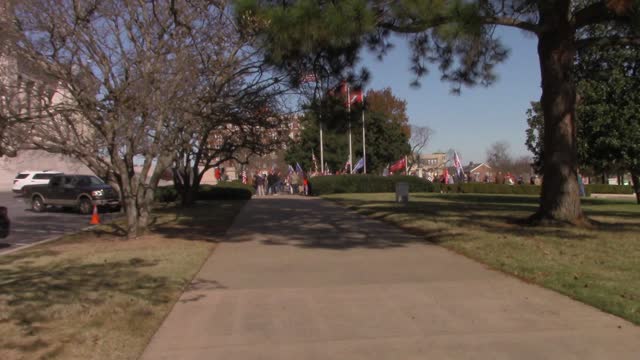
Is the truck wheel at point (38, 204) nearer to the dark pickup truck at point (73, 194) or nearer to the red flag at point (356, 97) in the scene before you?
the dark pickup truck at point (73, 194)

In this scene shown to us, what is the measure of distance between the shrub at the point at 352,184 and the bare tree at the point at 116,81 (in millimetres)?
24150

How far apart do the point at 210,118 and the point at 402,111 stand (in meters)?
54.8

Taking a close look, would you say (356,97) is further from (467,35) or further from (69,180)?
(69,180)

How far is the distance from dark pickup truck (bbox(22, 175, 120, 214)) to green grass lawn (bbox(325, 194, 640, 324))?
1229 cm

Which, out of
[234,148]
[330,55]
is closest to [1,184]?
[234,148]

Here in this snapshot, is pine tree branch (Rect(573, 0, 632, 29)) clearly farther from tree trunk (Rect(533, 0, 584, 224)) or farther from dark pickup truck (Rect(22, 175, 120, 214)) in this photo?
dark pickup truck (Rect(22, 175, 120, 214))

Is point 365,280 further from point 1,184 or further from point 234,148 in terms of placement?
point 1,184

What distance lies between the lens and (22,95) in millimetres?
13398

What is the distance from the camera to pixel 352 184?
39188 mm

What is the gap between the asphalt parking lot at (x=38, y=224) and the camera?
49.2 ft

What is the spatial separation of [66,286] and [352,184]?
3140 centimetres

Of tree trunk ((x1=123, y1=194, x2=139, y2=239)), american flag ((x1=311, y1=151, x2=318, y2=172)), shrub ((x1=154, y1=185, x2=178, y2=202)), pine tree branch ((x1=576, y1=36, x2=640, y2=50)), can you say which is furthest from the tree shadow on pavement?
american flag ((x1=311, y1=151, x2=318, y2=172))

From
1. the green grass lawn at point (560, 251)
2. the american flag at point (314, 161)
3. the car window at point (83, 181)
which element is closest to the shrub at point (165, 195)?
the car window at point (83, 181)

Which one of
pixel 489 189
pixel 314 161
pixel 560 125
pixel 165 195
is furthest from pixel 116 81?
pixel 314 161
